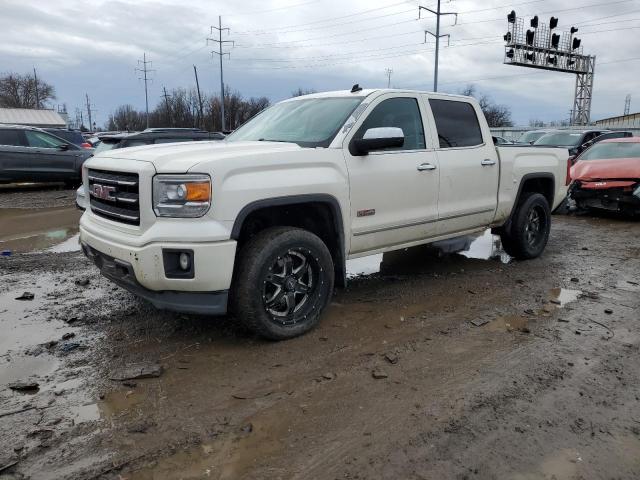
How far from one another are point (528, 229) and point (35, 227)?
7975 mm

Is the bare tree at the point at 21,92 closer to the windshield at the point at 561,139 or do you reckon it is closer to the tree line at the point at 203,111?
the tree line at the point at 203,111

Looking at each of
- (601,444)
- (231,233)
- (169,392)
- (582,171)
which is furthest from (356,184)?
(582,171)

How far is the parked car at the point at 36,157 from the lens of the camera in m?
13.4

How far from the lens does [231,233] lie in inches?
142

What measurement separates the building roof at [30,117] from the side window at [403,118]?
200 ft

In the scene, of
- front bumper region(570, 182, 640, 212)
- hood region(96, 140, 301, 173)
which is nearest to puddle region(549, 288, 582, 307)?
hood region(96, 140, 301, 173)

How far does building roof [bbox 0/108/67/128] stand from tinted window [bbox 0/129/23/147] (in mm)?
48732

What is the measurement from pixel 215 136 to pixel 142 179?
9.91 metres

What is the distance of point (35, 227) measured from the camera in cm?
916

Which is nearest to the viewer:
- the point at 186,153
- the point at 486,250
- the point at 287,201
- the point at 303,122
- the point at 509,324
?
the point at 186,153

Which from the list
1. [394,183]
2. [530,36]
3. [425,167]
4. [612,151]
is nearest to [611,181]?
[612,151]

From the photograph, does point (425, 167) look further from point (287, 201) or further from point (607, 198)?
point (607, 198)

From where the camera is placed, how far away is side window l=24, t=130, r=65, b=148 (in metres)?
13.9

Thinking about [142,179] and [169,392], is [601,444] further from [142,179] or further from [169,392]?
[142,179]
